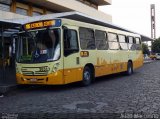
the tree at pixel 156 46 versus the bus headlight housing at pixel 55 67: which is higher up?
the tree at pixel 156 46

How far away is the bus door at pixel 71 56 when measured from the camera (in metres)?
13.7

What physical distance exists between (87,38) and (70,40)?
73.0 inches

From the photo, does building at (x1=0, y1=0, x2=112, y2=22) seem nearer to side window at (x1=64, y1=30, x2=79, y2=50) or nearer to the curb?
the curb

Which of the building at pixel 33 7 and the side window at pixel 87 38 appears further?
the building at pixel 33 7

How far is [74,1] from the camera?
42375 mm

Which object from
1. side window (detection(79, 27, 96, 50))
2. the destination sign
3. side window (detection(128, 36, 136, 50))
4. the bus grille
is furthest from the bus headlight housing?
side window (detection(128, 36, 136, 50))

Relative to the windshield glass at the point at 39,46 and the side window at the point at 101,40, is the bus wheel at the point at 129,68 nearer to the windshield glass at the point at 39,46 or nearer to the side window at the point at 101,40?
the side window at the point at 101,40

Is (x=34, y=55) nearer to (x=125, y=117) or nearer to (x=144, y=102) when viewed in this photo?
(x=144, y=102)

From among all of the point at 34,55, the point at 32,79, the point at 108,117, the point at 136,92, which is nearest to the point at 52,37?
the point at 34,55

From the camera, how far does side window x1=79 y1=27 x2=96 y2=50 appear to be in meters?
15.1

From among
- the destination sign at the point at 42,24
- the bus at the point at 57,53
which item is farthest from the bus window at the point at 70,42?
the destination sign at the point at 42,24

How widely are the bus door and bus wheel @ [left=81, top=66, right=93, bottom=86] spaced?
1.66 ft

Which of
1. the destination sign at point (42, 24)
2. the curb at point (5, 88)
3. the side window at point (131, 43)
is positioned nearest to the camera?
the curb at point (5, 88)

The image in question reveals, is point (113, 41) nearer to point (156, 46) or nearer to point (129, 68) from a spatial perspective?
point (129, 68)
